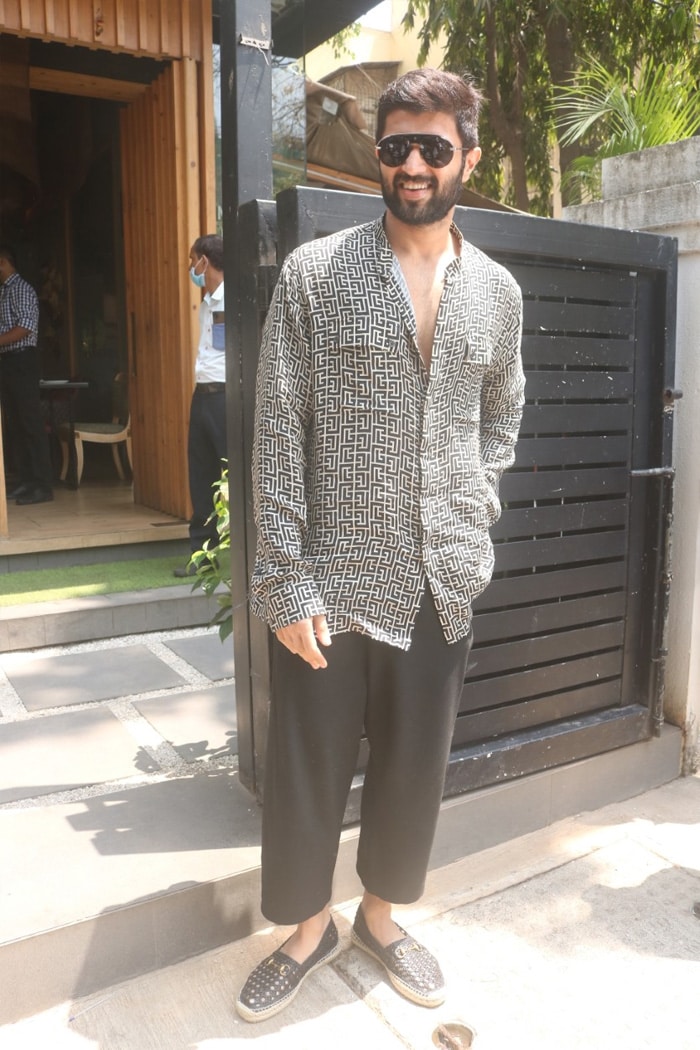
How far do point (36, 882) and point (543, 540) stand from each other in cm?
173

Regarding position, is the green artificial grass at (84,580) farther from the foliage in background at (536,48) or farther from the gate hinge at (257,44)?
the foliage in background at (536,48)

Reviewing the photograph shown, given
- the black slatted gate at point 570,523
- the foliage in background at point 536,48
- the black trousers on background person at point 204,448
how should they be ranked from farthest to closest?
the foliage in background at point 536,48 < the black trousers on background person at point 204,448 < the black slatted gate at point 570,523

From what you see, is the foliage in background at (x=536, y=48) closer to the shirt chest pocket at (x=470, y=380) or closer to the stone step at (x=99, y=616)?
the stone step at (x=99, y=616)

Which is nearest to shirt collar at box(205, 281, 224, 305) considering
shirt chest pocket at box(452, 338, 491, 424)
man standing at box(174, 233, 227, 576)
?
man standing at box(174, 233, 227, 576)

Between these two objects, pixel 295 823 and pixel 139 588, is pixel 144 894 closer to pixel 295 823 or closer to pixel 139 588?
pixel 295 823

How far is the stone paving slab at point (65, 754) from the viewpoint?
2.93 metres

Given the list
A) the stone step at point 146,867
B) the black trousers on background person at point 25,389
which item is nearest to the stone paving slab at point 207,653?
the stone step at point 146,867

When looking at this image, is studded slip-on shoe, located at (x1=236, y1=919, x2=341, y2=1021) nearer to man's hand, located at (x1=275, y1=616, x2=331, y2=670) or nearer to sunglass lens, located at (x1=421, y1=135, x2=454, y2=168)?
man's hand, located at (x1=275, y1=616, x2=331, y2=670)

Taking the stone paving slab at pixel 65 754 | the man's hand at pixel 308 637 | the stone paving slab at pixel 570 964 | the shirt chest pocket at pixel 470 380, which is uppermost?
the shirt chest pocket at pixel 470 380

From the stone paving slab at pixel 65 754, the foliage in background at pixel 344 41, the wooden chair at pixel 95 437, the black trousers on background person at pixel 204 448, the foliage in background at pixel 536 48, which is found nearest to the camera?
the stone paving slab at pixel 65 754

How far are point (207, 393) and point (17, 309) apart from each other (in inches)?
98.1

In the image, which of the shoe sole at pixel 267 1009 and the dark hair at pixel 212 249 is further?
the dark hair at pixel 212 249

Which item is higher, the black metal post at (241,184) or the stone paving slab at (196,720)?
the black metal post at (241,184)

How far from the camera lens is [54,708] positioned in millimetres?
3662
